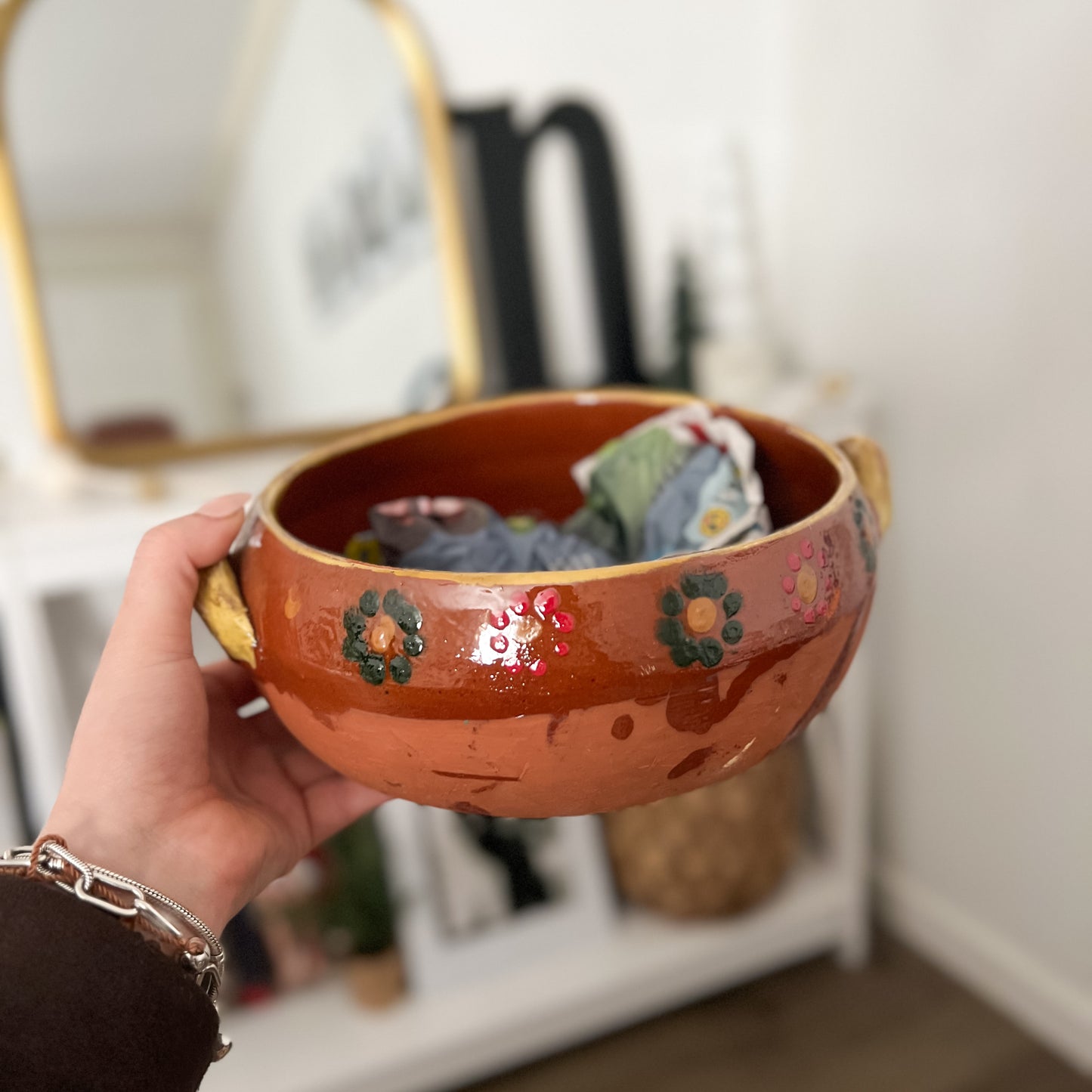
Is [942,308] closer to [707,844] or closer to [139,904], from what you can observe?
[707,844]

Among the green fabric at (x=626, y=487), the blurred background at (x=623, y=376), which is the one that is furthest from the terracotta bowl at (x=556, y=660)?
the blurred background at (x=623, y=376)

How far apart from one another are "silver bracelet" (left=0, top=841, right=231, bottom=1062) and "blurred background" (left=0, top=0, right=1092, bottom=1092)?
1.87 ft

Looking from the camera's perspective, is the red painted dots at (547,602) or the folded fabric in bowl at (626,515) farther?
the folded fabric in bowl at (626,515)

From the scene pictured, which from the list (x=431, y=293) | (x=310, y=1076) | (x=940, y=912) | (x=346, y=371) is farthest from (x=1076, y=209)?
(x=310, y=1076)

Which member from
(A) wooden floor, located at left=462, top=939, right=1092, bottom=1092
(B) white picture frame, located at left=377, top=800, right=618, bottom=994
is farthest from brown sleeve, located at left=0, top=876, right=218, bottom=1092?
(A) wooden floor, located at left=462, top=939, right=1092, bottom=1092

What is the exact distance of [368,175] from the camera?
48.0 inches

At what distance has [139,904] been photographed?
473 mm

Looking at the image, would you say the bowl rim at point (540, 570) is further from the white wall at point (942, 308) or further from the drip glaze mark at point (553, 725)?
the white wall at point (942, 308)

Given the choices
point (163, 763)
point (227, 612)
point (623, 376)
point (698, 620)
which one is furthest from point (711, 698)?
point (623, 376)

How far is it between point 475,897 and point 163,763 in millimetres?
824

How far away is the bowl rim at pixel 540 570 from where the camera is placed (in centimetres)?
36

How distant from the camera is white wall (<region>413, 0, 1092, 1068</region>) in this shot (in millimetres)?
1022

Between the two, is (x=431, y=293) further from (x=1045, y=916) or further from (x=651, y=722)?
(x=1045, y=916)

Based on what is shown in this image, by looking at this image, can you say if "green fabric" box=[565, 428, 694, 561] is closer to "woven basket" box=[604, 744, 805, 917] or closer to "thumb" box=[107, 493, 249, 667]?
"thumb" box=[107, 493, 249, 667]
